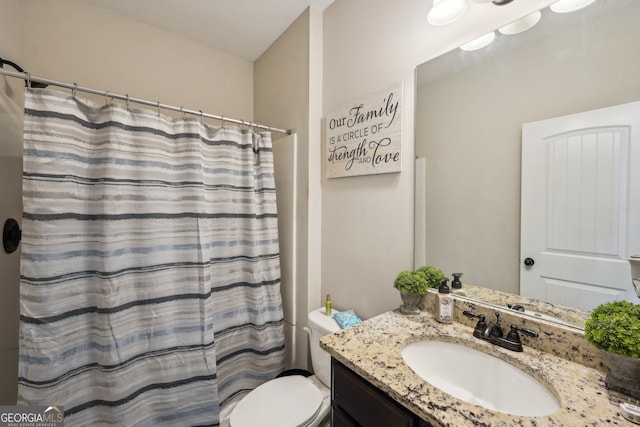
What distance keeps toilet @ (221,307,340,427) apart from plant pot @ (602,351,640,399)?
980 millimetres

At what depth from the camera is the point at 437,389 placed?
0.67 m

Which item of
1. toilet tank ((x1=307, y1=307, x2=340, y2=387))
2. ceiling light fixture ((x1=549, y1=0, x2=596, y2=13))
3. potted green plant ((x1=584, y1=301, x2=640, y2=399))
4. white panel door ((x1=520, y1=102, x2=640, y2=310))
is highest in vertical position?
ceiling light fixture ((x1=549, y1=0, x2=596, y2=13))

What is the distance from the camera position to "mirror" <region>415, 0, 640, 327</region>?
0.76m

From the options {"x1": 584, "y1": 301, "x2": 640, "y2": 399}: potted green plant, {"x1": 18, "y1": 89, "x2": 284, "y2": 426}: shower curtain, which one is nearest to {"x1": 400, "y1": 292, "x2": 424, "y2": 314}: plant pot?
{"x1": 584, "y1": 301, "x2": 640, "y2": 399}: potted green plant

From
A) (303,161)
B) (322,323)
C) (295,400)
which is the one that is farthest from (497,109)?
(295,400)

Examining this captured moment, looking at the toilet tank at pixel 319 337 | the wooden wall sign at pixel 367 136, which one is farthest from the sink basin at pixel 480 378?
the wooden wall sign at pixel 367 136

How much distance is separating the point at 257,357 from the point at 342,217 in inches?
41.5

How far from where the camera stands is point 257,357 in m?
1.67

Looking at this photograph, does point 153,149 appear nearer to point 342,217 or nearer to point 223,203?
point 223,203

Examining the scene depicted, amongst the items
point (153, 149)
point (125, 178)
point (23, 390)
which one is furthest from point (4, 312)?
point (153, 149)

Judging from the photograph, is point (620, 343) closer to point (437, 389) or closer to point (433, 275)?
point (437, 389)

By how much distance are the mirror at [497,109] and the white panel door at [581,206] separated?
0.04 meters

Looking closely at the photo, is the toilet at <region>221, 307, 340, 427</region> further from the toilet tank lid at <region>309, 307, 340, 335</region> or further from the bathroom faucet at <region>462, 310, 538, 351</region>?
the bathroom faucet at <region>462, 310, 538, 351</region>

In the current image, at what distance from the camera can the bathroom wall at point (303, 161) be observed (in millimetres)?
1666
